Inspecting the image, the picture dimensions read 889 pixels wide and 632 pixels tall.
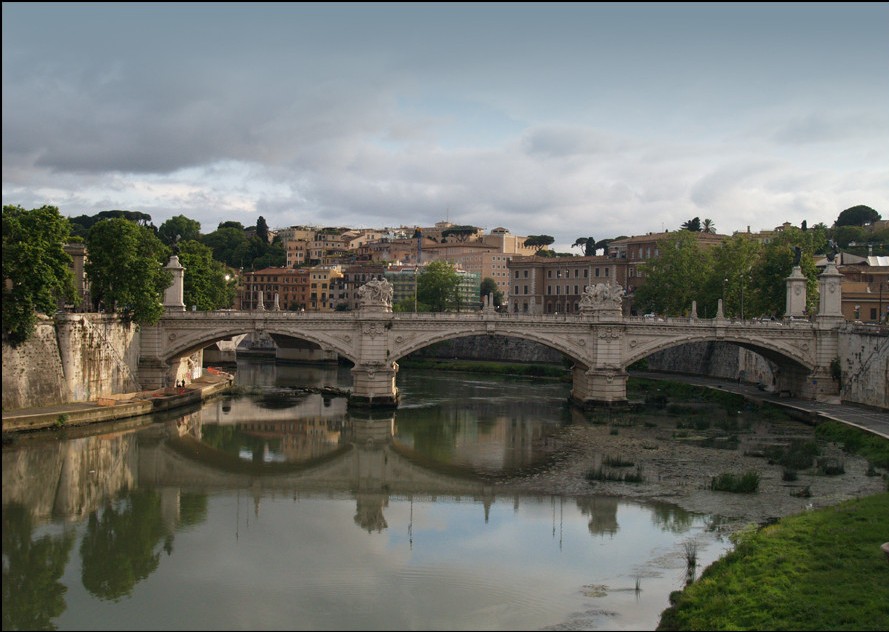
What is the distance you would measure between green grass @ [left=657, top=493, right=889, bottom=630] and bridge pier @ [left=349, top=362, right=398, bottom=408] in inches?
968

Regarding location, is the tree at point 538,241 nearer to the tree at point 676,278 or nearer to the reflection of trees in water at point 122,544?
the tree at point 676,278

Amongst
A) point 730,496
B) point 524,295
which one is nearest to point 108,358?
point 730,496

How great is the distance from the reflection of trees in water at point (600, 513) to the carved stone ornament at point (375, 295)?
66.7ft

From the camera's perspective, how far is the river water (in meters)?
16.7

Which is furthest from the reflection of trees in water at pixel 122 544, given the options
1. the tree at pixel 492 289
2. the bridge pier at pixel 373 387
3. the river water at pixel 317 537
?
the tree at pixel 492 289

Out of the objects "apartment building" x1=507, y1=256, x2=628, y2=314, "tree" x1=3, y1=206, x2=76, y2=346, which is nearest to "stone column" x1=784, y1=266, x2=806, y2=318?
"tree" x1=3, y1=206, x2=76, y2=346

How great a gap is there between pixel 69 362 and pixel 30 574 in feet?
58.5

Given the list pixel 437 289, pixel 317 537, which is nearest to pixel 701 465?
pixel 317 537

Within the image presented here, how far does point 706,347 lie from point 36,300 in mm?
40022

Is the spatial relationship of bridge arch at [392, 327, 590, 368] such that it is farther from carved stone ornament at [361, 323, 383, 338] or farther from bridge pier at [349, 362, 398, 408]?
carved stone ornament at [361, 323, 383, 338]

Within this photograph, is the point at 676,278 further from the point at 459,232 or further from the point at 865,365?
the point at 459,232

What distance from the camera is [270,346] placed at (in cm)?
7762

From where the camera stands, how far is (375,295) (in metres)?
44.0

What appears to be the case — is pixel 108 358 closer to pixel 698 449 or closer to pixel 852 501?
pixel 698 449
